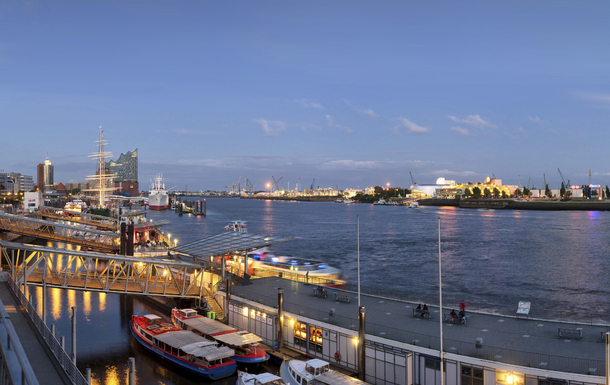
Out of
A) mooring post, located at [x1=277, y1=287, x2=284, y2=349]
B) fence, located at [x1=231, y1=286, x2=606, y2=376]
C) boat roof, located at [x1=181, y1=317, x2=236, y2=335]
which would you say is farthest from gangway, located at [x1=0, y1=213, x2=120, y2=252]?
fence, located at [x1=231, y1=286, x2=606, y2=376]

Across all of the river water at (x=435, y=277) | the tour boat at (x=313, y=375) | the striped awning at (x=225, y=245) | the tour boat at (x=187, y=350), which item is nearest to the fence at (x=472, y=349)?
the tour boat at (x=313, y=375)

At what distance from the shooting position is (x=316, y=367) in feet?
70.3

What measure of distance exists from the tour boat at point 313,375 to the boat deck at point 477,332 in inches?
102

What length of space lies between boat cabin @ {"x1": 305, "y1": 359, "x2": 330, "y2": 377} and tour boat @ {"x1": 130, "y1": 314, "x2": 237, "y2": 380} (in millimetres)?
5909

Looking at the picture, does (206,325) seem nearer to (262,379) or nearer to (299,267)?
(262,379)

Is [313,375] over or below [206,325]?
below

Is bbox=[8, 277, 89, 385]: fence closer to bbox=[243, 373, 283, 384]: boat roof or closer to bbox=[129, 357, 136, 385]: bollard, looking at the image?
bbox=[129, 357, 136, 385]: bollard

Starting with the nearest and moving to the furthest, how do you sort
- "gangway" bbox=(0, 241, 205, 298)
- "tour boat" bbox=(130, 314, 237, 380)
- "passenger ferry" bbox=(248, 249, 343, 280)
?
"tour boat" bbox=(130, 314, 237, 380) → "gangway" bbox=(0, 241, 205, 298) → "passenger ferry" bbox=(248, 249, 343, 280)

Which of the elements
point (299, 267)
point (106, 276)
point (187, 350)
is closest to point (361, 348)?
point (187, 350)

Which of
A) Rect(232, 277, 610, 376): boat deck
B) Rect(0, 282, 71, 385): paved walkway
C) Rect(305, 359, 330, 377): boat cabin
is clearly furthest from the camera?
Rect(305, 359, 330, 377): boat cabin

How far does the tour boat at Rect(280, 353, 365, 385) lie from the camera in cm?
2072

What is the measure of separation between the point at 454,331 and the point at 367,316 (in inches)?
196

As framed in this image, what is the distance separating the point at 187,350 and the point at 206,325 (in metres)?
3.04

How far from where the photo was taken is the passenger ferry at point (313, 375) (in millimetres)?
20703
